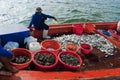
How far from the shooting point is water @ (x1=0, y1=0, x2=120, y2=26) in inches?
559

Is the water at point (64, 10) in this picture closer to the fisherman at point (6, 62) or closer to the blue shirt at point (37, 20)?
the blue shirt at point (37, 20)

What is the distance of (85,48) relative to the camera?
7.86m

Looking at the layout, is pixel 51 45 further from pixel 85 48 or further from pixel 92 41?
pixel 92 41

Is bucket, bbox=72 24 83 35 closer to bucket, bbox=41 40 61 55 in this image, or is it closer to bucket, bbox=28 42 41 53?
bucket, bbox=41 40 61 55

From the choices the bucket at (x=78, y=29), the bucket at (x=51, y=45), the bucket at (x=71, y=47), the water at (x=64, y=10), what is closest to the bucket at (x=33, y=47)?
the bucket at (x=51, y=45)

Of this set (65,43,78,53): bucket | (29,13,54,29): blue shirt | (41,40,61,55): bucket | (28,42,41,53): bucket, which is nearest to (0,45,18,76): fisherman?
(28,42,41,53): bucket

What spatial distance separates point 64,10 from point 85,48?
28.8ft

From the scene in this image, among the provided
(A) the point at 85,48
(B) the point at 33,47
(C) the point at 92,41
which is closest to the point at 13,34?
(B) the point at 33,47

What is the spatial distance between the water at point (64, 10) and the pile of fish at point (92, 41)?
4796 mm

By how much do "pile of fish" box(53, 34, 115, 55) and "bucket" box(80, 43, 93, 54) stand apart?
1.27ft

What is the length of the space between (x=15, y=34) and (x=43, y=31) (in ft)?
4.88

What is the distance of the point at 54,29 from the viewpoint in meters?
8.82

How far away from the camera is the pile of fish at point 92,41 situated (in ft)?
26.9

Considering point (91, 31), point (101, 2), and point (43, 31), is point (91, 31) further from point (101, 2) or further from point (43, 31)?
point (101, 2)
